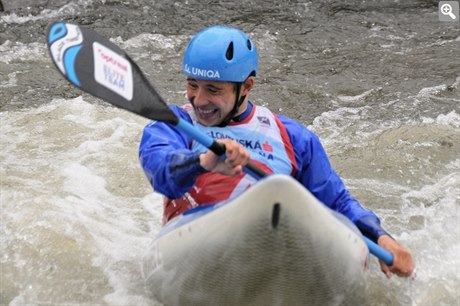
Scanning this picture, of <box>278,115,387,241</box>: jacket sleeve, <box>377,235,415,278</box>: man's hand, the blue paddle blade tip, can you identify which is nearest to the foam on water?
<box>278,115,387,241</box>: jacket sleeve

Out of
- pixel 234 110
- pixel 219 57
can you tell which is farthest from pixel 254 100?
pixel 219 57

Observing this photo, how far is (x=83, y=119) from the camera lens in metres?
6.32

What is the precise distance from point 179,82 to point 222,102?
4.18 m

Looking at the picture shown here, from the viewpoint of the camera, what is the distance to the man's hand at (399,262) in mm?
3307

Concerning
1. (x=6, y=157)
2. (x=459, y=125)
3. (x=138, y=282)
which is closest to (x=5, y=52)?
(x=6, y=157)

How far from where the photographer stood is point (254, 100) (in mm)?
7184

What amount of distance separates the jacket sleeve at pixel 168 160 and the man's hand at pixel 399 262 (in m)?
0.97

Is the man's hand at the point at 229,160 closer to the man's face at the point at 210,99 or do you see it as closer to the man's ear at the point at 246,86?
the man's face at the point at 210,99

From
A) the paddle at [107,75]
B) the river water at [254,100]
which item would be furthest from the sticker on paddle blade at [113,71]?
the river water at [254,100]

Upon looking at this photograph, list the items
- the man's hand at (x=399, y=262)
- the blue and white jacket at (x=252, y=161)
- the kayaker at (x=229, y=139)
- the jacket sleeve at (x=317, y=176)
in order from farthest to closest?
1. the jacket sleeve at (x=317, y=176)
2. the man's hand at (x=399, y=262)
3. the kayaker at (x=229, y=139)
4. the blue and white jacket at (x=252, y=161)

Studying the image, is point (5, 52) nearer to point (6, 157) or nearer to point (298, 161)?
point (6, 157)

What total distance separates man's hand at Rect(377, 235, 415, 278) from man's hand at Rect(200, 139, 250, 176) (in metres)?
0.91

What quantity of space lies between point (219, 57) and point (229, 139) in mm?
377

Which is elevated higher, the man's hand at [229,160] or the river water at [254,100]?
the man's hand at [229,160]
